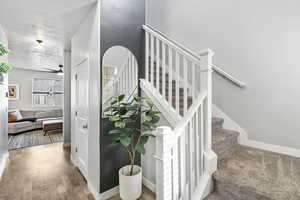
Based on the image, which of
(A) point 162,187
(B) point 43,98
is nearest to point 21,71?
(B) point 43,98

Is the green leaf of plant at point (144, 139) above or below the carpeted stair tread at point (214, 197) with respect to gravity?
above

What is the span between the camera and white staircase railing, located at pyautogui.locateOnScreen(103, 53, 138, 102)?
7.54 ft

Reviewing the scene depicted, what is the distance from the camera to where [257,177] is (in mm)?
1386

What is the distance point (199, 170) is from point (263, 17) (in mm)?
2289

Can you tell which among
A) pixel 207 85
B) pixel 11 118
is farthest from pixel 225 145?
pixel 11 118

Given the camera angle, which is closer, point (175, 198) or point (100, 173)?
point (175, 198)

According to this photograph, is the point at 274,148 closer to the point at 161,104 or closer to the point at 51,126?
the point at 161,104

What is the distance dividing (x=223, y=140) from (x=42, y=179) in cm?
293

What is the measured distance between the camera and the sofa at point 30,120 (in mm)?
4998

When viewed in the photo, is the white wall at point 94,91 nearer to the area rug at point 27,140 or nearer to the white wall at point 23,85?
the area rug at point 27,140

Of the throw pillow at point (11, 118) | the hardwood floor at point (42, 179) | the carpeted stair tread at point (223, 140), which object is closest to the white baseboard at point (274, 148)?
the carpeted stair tread at point (223, 140)

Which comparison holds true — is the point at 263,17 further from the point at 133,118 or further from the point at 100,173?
the point at 100,173

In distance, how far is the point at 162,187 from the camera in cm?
115

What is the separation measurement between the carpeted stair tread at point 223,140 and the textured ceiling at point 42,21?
2.52 m
